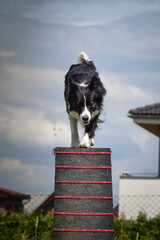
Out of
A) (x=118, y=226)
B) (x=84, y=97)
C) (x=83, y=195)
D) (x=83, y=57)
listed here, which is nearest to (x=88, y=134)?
(x=84, y=97)

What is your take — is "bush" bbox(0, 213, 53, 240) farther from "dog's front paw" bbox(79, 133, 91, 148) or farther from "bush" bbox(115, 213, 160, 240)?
"dog's front paw" bbox(79, 133, 91, 148)

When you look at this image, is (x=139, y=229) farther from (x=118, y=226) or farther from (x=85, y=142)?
(x=85, y=142)

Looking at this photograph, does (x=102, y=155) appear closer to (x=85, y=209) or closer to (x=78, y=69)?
(x=85, y=209)

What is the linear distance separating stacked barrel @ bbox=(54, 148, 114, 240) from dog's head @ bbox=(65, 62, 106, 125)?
44cm

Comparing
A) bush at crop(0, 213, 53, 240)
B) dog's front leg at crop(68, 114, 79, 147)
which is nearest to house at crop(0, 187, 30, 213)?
bush at crop(0, 213, 53, 240)

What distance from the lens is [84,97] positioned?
514 centimetres

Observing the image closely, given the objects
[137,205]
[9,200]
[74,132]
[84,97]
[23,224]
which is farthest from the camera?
[9,200]

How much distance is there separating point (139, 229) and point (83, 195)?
10.7 feet

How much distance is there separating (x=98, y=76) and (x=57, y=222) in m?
1.72

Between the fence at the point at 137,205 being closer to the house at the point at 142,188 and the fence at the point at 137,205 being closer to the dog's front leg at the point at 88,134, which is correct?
the house at the point at 142,188

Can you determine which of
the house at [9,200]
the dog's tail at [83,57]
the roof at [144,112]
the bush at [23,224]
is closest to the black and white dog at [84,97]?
the dog's tail at [83,57]

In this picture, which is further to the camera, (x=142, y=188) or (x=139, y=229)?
(x=142, y=188)

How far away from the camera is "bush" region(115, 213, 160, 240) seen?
7.86m

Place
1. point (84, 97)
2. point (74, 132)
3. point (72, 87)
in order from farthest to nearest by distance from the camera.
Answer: point (74, 132) → point (72, 87) → point (84, 97)
